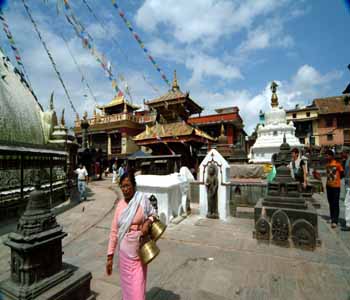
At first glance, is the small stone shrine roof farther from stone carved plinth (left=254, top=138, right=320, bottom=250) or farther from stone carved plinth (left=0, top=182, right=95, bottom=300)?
stone carved plinth (left=0, top=182, right=95, bottom=300)

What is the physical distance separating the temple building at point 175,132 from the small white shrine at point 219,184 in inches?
338

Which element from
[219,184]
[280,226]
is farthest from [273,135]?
[280,226]

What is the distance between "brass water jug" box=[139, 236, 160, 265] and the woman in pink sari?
5 cm

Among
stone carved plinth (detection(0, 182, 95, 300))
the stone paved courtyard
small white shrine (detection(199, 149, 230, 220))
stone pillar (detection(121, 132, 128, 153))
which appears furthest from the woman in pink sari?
stone pillar (detection(121, 132, 128, 153))

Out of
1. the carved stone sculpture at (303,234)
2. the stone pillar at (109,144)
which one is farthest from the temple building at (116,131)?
the carved stone sculpture at (303,234)

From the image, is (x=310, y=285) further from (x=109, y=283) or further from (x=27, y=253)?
(x=27, y=253)

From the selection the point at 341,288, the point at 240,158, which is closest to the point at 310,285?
the point at 341,288

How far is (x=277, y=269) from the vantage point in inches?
123

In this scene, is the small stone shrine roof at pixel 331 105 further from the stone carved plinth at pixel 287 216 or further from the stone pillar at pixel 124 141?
the stone carved plinth at pixel 287 216

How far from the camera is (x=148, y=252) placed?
77.2 inches

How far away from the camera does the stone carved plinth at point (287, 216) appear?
3.89 m

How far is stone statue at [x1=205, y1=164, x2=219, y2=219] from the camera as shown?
19.6 feet

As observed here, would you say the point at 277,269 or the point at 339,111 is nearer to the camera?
the point at 277,269

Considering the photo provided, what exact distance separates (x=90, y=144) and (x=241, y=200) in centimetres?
2681
